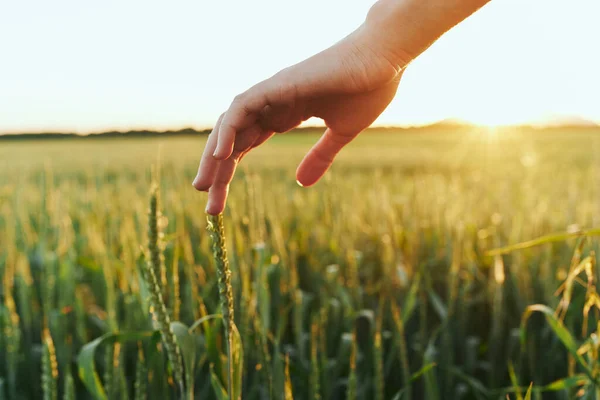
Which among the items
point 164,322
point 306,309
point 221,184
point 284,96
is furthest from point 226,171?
point 306,309

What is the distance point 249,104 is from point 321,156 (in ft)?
1.13

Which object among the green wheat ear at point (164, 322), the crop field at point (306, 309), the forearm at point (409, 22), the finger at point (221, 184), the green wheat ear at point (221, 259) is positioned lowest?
the crop field at point (306, 309)

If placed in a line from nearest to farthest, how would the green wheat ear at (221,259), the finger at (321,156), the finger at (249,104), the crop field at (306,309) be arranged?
the green wheat ear at (221,259)
the finger at (249,104)
the crop field at (306,309)
the finger at (321,156)

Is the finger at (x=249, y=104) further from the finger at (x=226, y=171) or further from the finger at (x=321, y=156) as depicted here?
the finger at (x=321, y=156)

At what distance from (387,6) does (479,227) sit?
2.09 m

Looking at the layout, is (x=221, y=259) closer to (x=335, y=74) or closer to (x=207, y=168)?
→ (x=207, y=168)

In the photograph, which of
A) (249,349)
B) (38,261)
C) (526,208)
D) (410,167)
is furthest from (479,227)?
(410,167)

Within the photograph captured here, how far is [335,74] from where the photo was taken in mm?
832

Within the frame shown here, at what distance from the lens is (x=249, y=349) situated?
1367 mm

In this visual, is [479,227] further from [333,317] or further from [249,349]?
[249,349]

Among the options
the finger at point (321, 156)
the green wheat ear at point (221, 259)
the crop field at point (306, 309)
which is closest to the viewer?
the green wheat ear at point (221, 259)

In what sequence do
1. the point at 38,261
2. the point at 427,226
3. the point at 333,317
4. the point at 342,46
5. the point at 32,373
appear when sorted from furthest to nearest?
1. the point at 427,226
2. the point at 38,261
3. the point at 333,317
4. the point at 32,373
5. the point at 342,46

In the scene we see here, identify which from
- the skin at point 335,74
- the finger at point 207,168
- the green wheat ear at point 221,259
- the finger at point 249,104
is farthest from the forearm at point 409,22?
the green wheat ear at point 221,259

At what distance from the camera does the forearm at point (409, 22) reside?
838 millimetres
